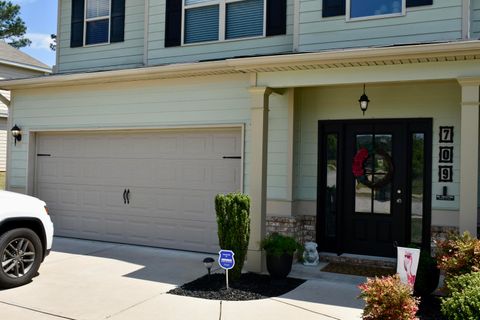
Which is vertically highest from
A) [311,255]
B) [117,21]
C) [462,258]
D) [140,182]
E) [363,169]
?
[117,21]

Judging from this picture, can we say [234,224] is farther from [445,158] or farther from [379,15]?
[379,15]

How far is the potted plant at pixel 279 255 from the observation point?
23.5 feet

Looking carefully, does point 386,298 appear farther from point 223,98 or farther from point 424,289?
point 223,98

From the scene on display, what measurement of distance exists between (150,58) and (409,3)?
5.23m

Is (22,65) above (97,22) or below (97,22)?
above

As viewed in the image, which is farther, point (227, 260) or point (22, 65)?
point (22, 65)

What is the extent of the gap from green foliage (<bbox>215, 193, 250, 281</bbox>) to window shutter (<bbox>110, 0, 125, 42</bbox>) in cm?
570

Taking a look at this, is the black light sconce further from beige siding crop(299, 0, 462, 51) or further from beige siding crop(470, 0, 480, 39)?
beige siding crop(470, 0, 480, 39)

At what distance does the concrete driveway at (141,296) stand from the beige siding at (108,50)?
4549 millimetres

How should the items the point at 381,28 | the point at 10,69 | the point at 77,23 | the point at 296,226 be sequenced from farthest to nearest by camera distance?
the point at 10,69 < the point at 77,23 < the point at 296,226 < the point at 381,28

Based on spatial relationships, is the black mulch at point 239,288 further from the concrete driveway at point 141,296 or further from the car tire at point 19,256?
the car tire at point 19,256

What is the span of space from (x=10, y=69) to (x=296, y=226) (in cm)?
1602

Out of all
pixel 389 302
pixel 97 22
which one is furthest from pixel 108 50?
pixel 389 302

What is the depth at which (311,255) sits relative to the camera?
8.20 m
